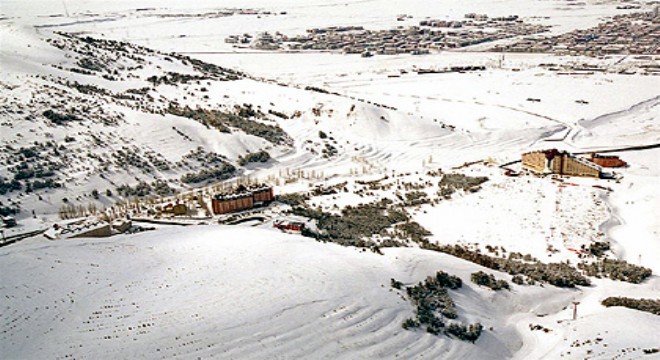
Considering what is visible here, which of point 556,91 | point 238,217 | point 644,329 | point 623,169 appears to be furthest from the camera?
point 556,91

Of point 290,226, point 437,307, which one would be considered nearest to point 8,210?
point 290,226

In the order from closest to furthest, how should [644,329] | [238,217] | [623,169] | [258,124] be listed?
[644,329] → [238,217] → [623,169] → [258,124]

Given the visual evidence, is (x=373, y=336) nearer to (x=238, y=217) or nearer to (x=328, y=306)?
(x=328, y=306)

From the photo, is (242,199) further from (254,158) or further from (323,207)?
(254,158)

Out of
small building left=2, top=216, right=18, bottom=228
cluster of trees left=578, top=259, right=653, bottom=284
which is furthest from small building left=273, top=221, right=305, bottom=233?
small building left=2, top=216, right=18, bottom=228

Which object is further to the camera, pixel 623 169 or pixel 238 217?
pixel 623 169

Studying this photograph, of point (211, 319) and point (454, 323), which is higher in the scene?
point (211, 319)

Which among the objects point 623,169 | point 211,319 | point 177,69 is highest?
point 177,69

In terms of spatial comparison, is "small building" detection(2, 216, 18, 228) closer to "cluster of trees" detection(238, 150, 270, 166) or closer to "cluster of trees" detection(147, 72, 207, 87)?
"cluster of trees" detection(238, 150, 270, 166)

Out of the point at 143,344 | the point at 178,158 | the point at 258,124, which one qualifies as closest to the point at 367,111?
the point at 258,124
